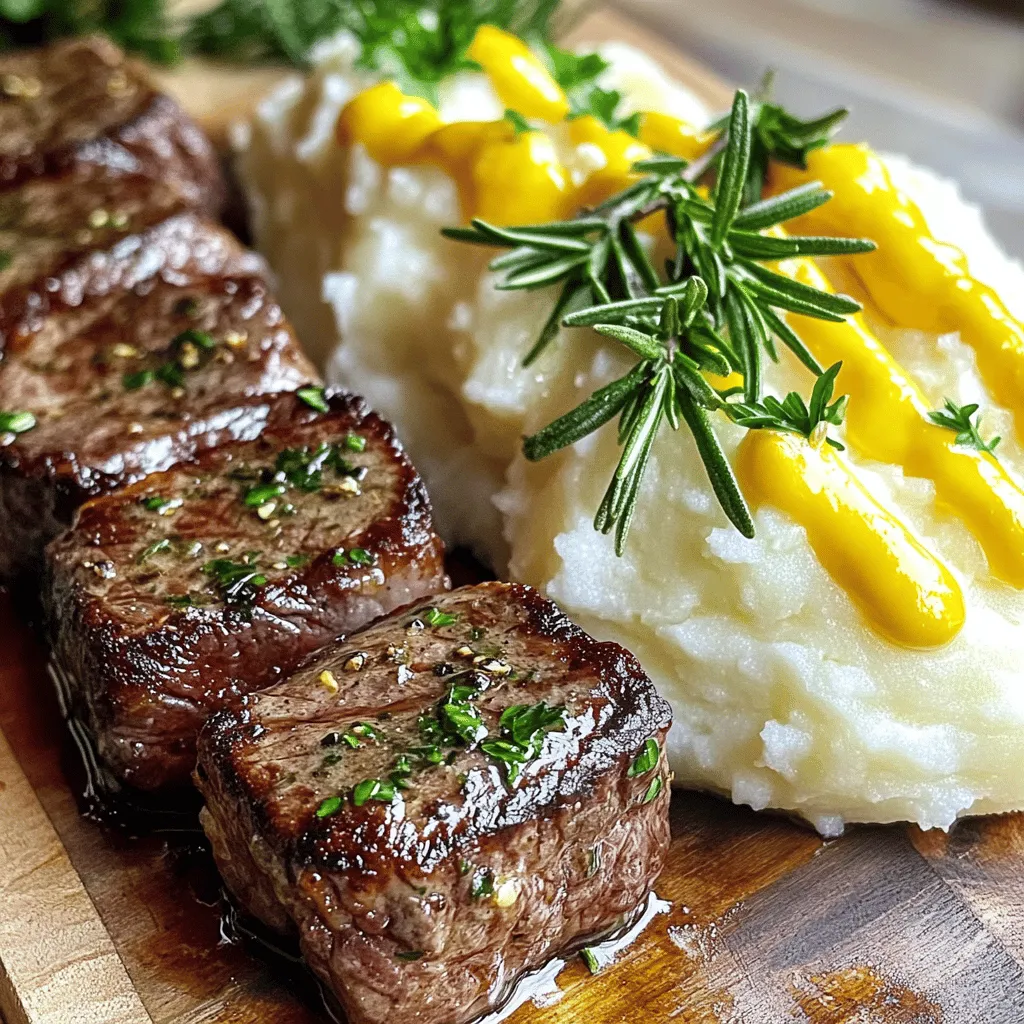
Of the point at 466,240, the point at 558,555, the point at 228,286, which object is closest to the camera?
the point at 558,555

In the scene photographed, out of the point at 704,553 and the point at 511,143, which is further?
the point at 511,143

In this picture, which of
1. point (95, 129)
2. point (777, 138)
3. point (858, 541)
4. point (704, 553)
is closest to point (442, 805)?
point (704, 553)

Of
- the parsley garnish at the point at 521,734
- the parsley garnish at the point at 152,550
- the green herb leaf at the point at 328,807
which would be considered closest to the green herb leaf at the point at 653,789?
the parsley garnish at the point at 521,734

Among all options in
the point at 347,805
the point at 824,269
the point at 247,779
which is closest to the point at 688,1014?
the point at 347,805

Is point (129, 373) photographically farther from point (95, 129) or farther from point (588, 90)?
point (588, 90)

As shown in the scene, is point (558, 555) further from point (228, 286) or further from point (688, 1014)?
point (228, 286)

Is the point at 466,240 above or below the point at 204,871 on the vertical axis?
above
